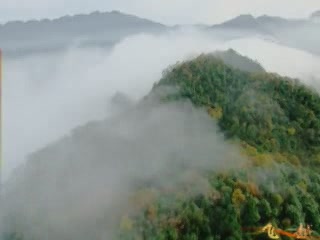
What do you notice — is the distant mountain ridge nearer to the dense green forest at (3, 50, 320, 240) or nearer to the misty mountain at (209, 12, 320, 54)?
the misty mountain at (209, 12, 320, 54)

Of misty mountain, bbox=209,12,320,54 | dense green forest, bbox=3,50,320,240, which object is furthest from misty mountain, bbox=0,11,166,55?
dense green forest, bbox=3,50,320,240

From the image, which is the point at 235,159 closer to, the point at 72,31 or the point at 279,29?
the point at 279,29

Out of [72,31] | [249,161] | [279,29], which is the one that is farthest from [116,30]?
[249,161]

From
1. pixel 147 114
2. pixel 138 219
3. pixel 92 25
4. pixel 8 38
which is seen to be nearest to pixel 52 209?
pixel 138 219

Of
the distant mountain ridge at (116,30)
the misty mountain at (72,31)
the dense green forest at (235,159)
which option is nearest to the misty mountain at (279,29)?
the distant mountain ridge at (116,30)

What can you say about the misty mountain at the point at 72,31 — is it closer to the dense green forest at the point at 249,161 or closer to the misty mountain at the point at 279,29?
the misty mountain at the point at 279,29

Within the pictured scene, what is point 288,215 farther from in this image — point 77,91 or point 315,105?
point 77,91
